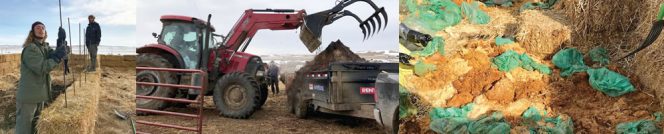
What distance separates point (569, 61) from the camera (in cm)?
333

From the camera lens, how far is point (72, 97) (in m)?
2.50

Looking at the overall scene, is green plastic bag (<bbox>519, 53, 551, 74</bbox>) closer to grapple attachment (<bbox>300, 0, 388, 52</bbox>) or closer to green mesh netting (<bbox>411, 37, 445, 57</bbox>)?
green mesh netting (<bbox>411, 37, 445, 57</bbox>)

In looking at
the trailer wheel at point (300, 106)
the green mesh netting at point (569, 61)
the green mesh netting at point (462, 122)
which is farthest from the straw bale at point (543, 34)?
the trailer wheel at point (300, 106)

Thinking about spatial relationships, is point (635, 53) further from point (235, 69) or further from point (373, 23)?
point (235, 69)

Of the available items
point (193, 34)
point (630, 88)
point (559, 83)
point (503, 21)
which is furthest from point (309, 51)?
point (630, 88)

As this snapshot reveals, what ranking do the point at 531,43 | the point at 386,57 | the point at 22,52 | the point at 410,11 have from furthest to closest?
1. the point at 531,43
2. the point at 410,11
3. the point at 386,57
4. the point at 22,52

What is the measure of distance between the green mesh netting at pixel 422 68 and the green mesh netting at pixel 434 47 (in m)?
0.06

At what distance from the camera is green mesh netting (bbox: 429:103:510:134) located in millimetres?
3412

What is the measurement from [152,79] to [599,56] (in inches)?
109

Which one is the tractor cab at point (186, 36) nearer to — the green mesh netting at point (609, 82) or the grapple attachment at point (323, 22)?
the grapple attachment at point (323, 22)

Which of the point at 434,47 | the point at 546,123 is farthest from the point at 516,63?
the point at 434,47

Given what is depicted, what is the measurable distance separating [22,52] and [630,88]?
3.41 meters

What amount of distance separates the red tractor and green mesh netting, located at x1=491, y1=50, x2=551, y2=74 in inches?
44.6

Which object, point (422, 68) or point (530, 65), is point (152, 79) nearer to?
point (422, 68)
